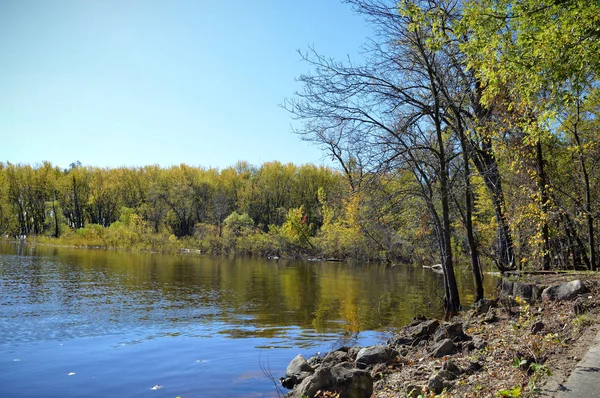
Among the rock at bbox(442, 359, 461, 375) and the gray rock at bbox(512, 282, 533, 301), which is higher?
the gray rock at bbox(512, 282, 533, 301)

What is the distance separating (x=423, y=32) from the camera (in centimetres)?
1223

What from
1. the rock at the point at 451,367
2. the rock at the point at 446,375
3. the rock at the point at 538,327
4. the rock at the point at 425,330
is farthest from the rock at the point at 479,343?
the rock at the point at 425,330

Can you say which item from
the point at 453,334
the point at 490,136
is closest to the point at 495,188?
the point at 490,136

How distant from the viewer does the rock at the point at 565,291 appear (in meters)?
8.77

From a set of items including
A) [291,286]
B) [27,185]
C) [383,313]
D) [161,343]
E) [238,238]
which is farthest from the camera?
[27,185]

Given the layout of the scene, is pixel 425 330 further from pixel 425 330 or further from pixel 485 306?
pixel 485 306

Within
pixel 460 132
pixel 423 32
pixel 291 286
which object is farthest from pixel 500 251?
Result: pixel 291 286

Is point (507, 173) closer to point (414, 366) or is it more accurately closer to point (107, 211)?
point (414, 366)

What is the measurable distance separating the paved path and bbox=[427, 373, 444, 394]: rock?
153 centimetres

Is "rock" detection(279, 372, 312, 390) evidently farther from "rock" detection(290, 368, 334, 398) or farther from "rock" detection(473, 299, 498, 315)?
"rock" detection(473, 299, 498, 315)

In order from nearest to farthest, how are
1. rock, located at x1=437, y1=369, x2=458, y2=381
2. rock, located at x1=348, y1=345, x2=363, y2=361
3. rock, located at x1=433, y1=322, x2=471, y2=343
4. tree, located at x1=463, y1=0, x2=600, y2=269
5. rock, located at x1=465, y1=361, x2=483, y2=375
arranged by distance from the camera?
rock, located at x1=437, y1=369, x2=458, y2=381, rock, located at x1=465, y1=361, x2=483, y2=375, tree, located at x1=463, y1=0, x2=600, y2=269, rock, located at x1=433, y1=322, x2=471, y2=343, rock, located at x1=348, y1=345, x2=363, y2=361

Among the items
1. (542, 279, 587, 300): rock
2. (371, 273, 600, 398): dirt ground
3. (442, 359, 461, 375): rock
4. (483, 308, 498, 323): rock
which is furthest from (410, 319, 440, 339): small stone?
(442, 359, 461, 375): rock

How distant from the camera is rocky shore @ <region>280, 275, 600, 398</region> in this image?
5539 millimetres

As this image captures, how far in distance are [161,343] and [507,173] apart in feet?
38.7
